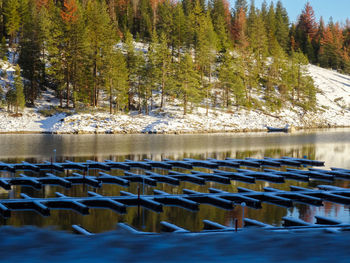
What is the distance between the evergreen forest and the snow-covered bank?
2090 millimetres

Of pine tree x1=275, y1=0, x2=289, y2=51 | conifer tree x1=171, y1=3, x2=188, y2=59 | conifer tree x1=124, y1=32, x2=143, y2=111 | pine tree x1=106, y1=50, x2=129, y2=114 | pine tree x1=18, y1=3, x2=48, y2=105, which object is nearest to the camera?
pine tree x1=106, y1=50, x2=129, y2=114

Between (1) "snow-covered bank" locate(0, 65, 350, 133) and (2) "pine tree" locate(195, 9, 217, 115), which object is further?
(2) "pine tree" locate(195, 9, 217, 115)

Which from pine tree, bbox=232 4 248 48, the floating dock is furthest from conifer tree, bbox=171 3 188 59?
the floating dock

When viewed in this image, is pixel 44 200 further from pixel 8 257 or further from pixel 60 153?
pixel 60 153

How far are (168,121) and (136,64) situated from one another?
11.5 m

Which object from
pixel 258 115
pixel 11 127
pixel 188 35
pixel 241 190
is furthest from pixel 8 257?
pixel 188 35

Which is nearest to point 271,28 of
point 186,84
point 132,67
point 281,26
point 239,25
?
point 281,26

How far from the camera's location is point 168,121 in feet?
218

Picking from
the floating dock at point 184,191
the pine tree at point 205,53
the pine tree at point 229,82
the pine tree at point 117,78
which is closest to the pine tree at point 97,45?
the pine tree at point 117,78

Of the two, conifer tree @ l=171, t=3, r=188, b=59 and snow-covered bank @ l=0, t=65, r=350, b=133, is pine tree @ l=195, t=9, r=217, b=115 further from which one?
snow-covered bank @ l=0, t=65, r=350, b=133

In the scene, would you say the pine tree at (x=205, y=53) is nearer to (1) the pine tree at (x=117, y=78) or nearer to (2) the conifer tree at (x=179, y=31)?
(2) the conifer tree at (x=179, y=31)

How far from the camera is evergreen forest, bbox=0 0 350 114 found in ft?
226

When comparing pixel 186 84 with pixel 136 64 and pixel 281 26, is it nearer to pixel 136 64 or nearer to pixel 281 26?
pixel 136 64

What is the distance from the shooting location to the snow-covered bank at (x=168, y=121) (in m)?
60.6
